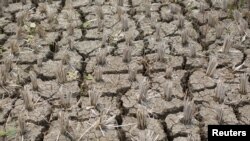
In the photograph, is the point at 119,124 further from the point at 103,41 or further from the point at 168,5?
the point at 168,5

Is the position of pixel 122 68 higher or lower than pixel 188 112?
higher

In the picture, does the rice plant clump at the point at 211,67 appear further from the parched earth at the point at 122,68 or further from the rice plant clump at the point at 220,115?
the rice plant clump at the point at 220,115

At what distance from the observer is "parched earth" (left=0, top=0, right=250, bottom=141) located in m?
3.15

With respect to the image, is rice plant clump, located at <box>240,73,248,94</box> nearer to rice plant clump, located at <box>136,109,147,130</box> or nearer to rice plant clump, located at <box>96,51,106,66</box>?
rice plant clump, located at <box>136,109,147,130</box>

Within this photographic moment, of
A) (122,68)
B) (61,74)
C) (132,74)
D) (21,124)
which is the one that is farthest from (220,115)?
(21,124)

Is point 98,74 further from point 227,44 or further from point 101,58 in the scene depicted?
point 227,44

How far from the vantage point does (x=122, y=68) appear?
364 cm

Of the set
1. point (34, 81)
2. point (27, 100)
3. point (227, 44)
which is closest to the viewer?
point (27, 100)

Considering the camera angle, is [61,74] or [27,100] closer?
[27,100]

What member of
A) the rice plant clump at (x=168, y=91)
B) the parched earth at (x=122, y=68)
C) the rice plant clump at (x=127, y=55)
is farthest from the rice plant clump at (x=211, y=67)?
the rice plant clump at (x=127, y=55)

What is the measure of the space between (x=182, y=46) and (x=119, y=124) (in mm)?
1028

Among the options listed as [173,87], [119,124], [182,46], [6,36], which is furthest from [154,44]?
[6,36]

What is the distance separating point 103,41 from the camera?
3883mm

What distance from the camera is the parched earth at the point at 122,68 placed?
10.3 feet
